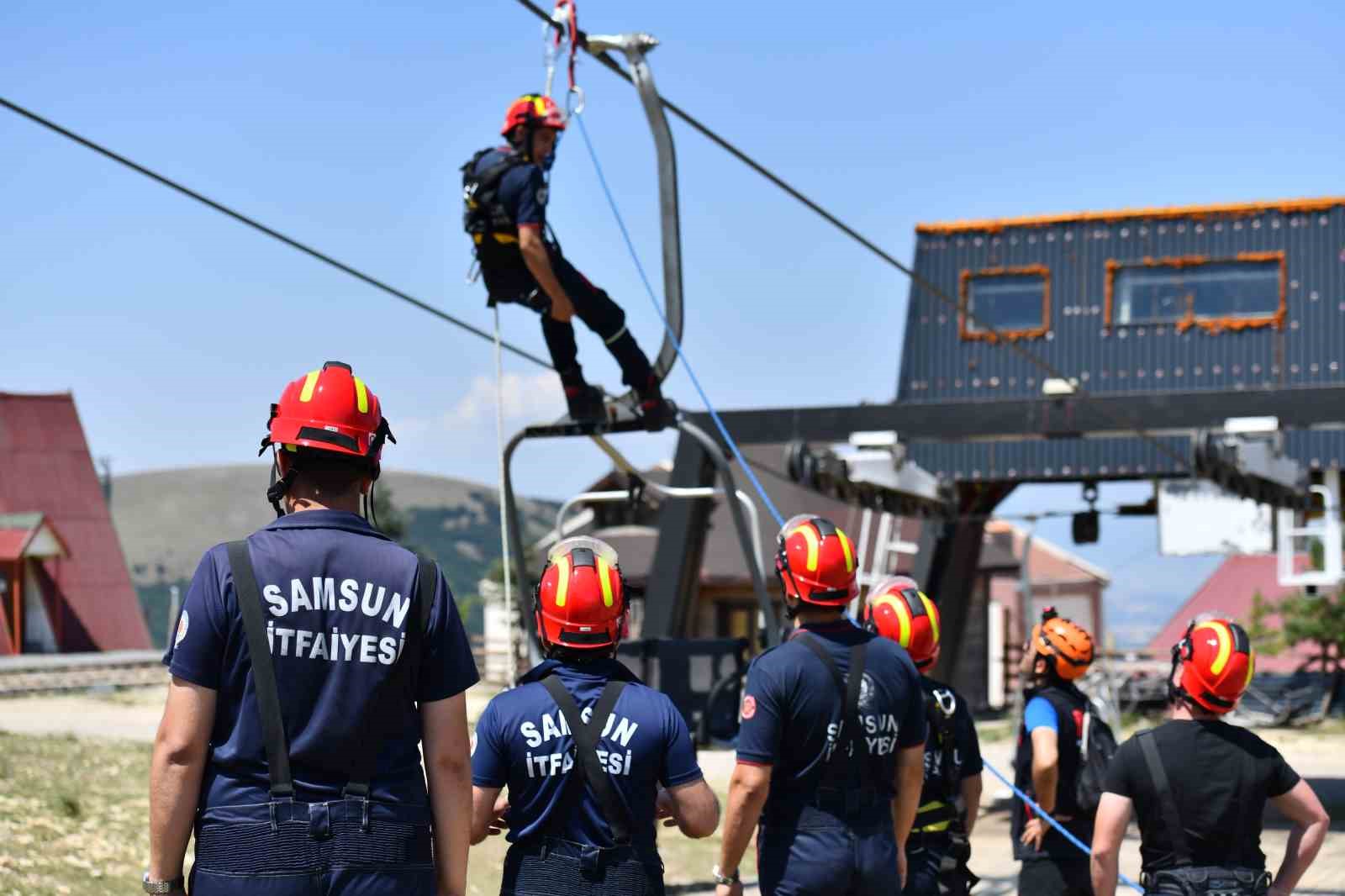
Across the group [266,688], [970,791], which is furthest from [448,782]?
[970,791]

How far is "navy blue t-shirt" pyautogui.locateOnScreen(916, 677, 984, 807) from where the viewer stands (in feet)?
22.9

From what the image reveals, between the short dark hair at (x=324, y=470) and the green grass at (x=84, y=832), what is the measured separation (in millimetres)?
5730

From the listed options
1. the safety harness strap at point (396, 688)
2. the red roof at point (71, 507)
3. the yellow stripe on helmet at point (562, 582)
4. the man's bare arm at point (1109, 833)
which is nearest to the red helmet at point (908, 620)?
the man's bare arm at point (1109, 833)

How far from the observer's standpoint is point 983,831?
15.5m

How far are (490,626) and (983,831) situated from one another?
35093 mm

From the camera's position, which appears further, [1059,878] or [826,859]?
[1059,878]

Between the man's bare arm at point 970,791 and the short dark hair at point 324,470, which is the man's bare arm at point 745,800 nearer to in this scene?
the man's bare arm at point 970,791

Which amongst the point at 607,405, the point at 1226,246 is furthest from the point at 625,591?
the point at 1226,246

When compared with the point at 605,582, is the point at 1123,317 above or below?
above

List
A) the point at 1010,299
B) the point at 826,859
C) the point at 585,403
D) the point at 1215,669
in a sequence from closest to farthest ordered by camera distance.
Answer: the point at 1215,669
the point at 826,859
the point at 585,403
the point at 1010,299

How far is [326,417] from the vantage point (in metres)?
4.22

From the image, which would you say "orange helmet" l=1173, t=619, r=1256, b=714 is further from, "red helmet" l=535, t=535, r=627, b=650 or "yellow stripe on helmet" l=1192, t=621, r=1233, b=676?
"red helmet" l=535, t=535, r=627, b=650

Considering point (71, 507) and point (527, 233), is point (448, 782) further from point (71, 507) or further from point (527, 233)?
point (71, 507)

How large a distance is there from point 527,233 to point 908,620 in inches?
125
